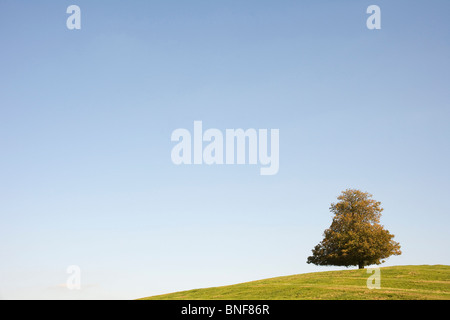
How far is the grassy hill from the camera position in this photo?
3403 cm

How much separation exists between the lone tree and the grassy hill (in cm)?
850

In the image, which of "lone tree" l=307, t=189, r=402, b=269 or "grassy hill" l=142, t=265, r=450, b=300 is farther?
"lone tree" l=307, t=189, r=402, b=269

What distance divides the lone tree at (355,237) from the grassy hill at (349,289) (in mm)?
8498

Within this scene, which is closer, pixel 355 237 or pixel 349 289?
pixel 349 289

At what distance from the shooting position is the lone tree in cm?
5788

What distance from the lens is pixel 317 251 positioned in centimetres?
6178

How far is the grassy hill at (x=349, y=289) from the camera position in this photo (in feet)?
112

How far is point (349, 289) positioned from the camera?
37.0m

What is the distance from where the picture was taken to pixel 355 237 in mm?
57844

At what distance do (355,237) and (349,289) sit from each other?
72.1 feet

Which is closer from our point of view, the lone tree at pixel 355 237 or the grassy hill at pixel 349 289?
the grassy hill at pixel 349 289
